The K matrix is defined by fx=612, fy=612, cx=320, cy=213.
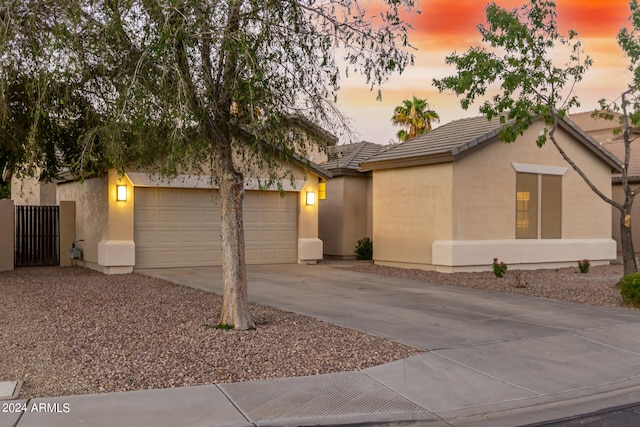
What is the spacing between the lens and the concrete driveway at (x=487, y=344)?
20.5 feet

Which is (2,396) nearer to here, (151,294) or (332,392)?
(332,392)

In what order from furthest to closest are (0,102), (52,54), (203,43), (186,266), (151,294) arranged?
(186,266), (151,294), (0,102), (52,54), (203,43)

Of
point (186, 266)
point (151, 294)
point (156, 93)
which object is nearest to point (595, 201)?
point (186, 266)

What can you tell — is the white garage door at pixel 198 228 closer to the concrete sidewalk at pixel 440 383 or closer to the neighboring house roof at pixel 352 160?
the neighboring house roof at pixel 352 160

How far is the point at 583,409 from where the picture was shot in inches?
240

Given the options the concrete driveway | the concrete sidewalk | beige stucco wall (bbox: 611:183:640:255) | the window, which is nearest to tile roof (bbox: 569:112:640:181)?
beige stucco wall (bbox: 611:183:640:255)

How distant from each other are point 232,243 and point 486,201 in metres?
10.1

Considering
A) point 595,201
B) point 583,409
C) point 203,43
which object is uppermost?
point 203,43

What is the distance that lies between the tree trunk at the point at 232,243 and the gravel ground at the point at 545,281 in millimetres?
6931

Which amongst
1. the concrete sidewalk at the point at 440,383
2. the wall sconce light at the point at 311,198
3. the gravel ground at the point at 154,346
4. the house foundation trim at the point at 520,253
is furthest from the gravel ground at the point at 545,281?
the gravel ground at the point at 154,346

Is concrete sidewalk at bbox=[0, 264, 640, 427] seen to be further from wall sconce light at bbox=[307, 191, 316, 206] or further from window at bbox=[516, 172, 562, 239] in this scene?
wall sconce light at bbox=[307, 191, 316, 206]

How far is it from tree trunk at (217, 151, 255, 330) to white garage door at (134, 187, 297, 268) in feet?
23.3

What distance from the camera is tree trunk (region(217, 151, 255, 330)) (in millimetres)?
8883

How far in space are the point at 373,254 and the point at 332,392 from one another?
13.4 m
